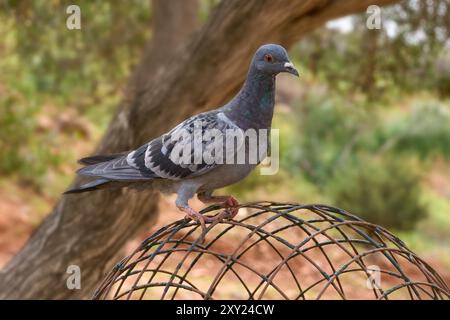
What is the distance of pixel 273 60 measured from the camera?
8.61ft

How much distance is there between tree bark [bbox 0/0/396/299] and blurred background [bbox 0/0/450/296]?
1.86 meters

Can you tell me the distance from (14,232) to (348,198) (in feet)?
17.5

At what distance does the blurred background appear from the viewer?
6.30 m

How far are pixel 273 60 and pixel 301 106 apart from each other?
11869 millimetres

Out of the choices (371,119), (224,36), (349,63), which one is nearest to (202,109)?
(224,36)

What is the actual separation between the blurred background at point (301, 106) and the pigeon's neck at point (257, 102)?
328cm

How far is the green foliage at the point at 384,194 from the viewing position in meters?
10.6

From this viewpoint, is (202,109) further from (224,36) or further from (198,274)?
(198,274)
